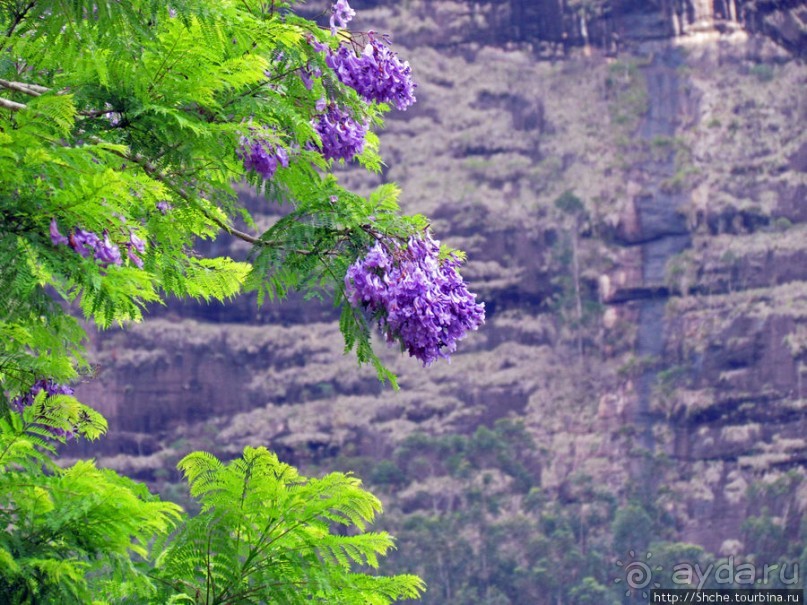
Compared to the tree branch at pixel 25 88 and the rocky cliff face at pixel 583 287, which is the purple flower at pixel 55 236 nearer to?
the tree branch at pixel 25 88

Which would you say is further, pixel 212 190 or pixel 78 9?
pixel 212 190

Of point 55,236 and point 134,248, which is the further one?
point 134,248

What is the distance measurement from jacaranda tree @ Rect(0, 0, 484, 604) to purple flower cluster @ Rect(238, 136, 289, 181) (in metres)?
0.01

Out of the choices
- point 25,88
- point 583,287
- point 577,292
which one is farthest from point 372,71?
point 583,287

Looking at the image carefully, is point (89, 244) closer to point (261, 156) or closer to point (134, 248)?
point (134, 248)

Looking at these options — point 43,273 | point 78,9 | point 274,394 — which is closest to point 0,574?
point 43,273

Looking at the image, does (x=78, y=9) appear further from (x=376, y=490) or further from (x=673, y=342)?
(x=673, y=342)

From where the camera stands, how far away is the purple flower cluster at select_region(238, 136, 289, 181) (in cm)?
699

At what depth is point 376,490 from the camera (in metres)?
88.6

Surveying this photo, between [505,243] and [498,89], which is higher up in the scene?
[498,89]

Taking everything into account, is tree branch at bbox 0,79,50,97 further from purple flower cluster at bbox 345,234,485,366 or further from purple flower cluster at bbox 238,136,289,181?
purple flower cluster at bbox 345,234,485,366

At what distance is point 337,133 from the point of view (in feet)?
25.3

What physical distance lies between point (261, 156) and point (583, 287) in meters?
93.9

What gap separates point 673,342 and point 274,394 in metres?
24.2
